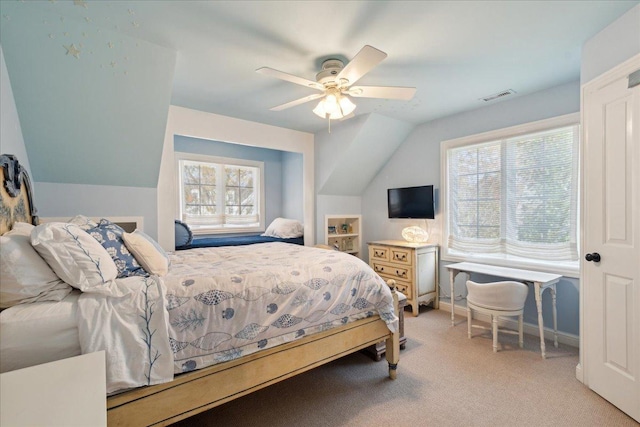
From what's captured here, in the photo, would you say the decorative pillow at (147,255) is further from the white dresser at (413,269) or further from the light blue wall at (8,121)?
the white dresser at (413,269)

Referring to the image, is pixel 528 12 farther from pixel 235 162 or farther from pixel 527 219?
pixel 235 162

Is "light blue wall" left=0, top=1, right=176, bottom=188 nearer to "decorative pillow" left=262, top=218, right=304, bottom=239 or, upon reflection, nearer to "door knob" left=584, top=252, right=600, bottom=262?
"decorative pillow" left=262, top=218, right=304, bottom=239

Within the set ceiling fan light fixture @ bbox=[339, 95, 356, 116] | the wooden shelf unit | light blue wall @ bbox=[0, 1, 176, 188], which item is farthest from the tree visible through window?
ceiling fan light fixture @ bbox=[339, 95, 356, 116]

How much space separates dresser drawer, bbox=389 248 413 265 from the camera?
359 cm

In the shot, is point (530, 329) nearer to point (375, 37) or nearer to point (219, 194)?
point (375, 37)

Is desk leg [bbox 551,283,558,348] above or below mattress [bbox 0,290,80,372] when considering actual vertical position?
below

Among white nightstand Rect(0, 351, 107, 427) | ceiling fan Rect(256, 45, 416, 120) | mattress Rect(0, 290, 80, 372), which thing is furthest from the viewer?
ceiling fan Rect(256, 45, 416, 120)

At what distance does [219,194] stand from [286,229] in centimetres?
131

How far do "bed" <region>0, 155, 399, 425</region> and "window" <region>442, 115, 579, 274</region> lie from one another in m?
1.93

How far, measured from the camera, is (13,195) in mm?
1717

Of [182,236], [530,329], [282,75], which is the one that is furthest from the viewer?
[182,236]

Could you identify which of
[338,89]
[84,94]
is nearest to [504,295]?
[338,89]

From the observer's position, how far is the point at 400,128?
4.04 meters

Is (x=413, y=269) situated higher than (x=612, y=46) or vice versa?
(x=612, y=46)
